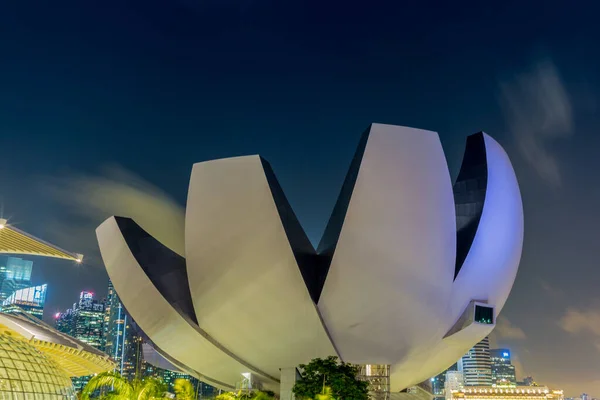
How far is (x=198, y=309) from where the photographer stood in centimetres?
2916

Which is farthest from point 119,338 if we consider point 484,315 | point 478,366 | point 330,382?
point 484,315

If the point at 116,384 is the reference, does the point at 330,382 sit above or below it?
above

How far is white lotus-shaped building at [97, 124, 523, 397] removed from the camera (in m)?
26.0

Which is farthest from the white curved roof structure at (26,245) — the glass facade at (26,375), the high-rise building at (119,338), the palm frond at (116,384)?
the high-rise building at (119,338)

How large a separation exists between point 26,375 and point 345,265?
1464 cm

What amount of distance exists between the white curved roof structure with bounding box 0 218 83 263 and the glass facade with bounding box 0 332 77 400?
2.82 metres

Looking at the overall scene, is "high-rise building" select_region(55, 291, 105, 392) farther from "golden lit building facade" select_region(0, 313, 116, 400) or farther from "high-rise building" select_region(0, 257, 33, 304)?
"golden lit building facade" select_region(0, 313, 116, 400)

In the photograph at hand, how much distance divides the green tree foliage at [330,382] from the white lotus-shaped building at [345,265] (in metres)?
1.09

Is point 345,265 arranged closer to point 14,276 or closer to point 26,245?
point 26,245

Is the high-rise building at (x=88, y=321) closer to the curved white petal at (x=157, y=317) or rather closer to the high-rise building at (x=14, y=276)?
the high-rise building at (x=14, y=276)

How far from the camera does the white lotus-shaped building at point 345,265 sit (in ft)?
85.3

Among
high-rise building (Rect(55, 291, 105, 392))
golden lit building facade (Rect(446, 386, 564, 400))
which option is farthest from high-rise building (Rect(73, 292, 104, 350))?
golden lit building facade (Rect(446, 386, 564, 400))

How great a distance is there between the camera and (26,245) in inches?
712

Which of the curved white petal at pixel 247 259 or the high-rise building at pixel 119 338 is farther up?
the high-rise building at pixel 119 338
